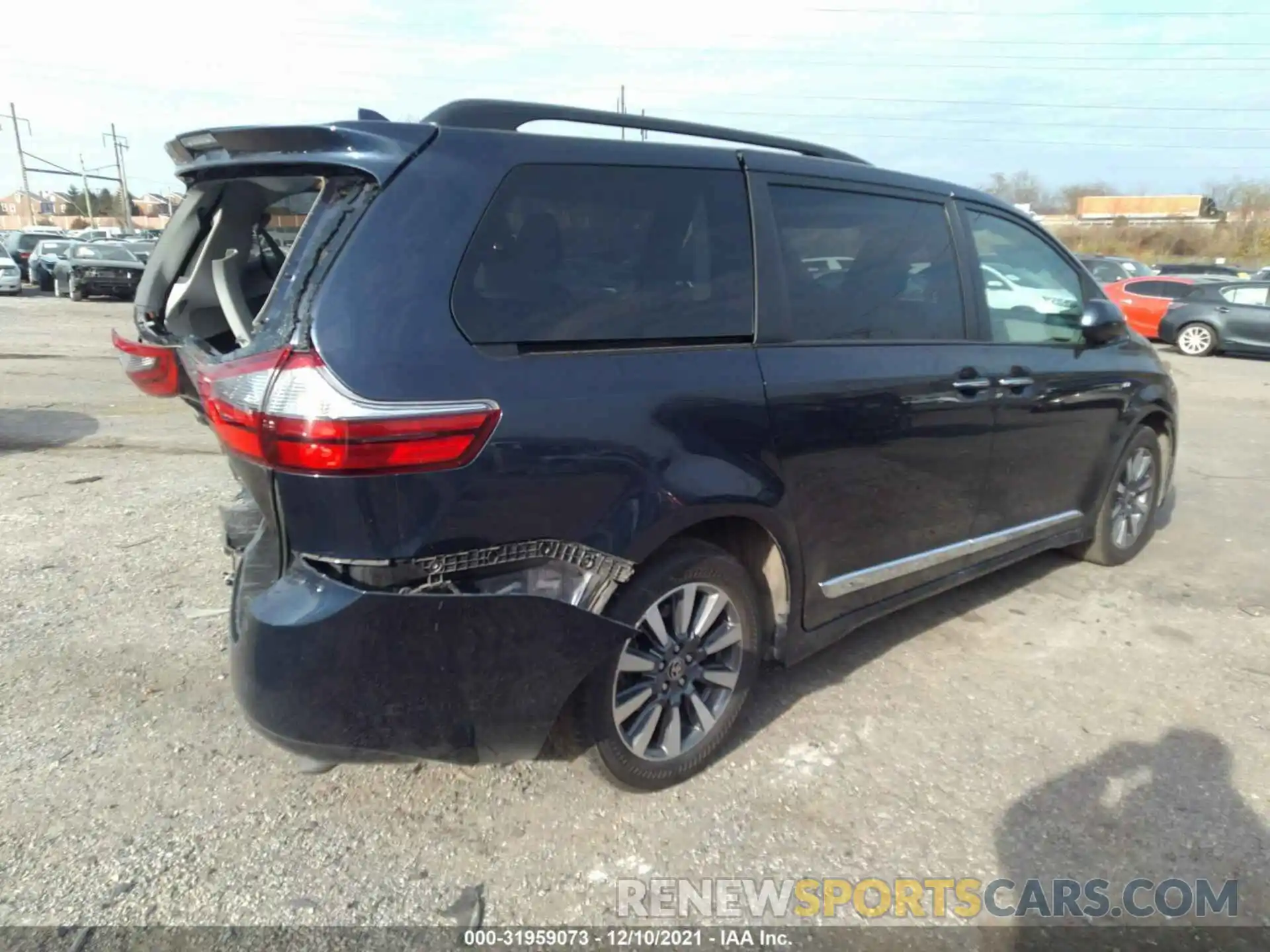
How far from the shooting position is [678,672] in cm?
283

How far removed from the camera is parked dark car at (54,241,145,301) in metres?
21.4

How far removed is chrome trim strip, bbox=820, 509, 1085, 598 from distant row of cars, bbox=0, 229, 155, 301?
20.3 meters

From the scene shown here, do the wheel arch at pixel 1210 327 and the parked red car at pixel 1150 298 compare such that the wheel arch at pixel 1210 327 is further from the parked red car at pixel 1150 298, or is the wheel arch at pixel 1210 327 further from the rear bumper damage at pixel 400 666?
the rear bumper damage at pixel 400 666

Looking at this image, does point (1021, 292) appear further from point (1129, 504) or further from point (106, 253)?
point (106, 253)

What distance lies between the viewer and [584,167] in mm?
2562

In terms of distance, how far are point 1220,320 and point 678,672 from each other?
56.1 feet

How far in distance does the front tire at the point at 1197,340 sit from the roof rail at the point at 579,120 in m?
15.9

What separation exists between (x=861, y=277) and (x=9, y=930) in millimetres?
3193

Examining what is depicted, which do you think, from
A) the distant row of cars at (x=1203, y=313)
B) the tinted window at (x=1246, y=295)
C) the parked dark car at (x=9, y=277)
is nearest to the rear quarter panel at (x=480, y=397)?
the distant row of cars at (x=1203, y=313)

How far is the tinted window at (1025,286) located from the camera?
3.85m

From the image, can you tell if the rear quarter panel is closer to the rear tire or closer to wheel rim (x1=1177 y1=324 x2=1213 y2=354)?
the rear tire

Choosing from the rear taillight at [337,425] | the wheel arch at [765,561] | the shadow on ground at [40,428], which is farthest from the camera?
the shadow on ground at [40,428]

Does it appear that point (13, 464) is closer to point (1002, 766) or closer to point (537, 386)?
point (537, 386)

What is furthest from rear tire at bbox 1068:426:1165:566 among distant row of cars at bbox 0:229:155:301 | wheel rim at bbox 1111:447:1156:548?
distant row of cars at bbox 0:229:155:301
